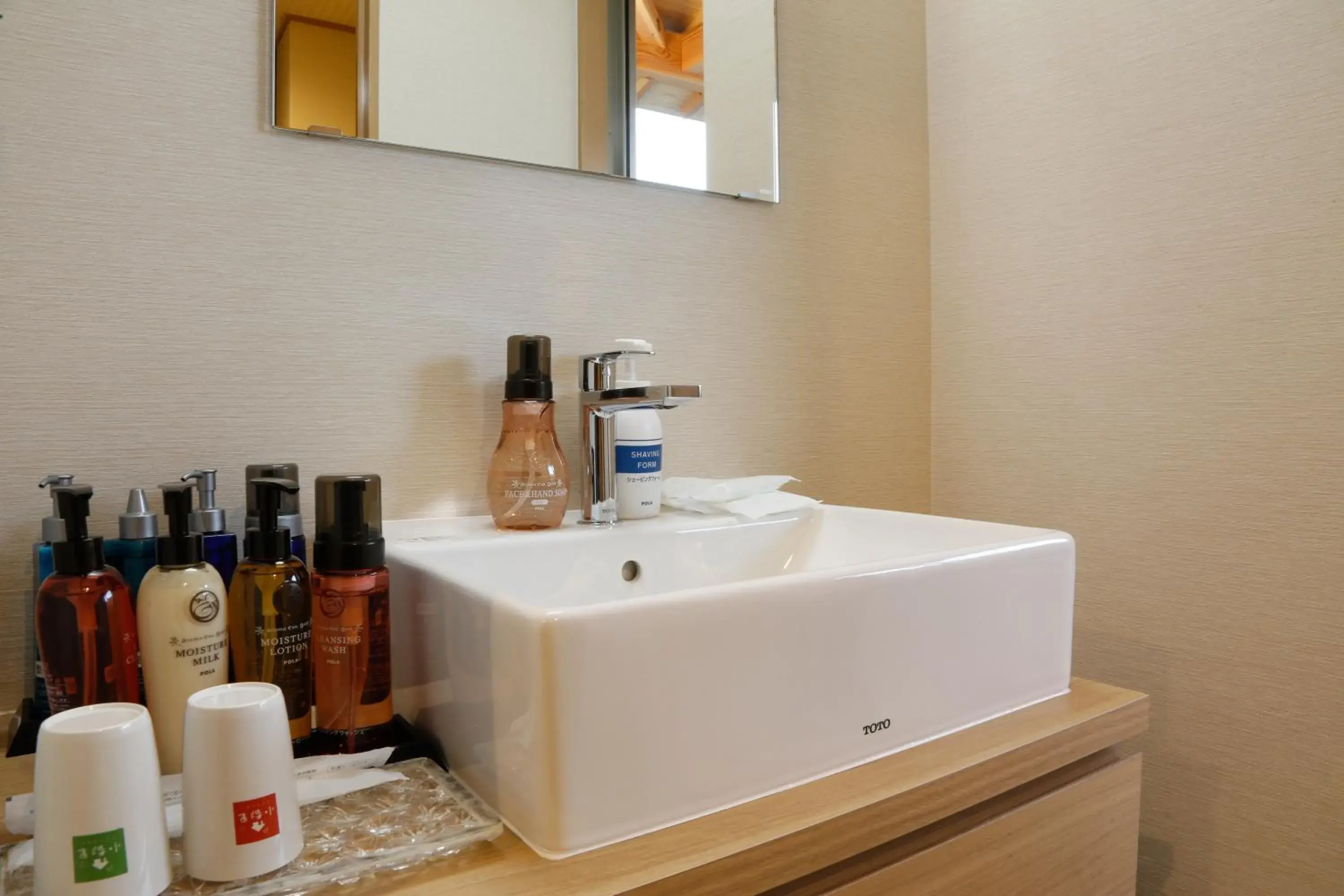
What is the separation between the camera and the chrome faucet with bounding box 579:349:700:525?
845 mm

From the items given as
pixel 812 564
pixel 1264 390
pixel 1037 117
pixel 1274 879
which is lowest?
pixel 1274 879

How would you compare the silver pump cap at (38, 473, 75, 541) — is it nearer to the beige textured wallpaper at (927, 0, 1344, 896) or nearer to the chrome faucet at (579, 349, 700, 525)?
the chrome faucet at (579, 349, 700, 525)

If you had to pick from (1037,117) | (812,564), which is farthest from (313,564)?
(1037,117)

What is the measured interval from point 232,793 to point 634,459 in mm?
497

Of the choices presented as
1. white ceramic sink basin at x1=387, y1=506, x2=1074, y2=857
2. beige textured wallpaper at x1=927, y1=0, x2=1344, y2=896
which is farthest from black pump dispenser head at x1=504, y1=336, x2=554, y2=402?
beige textured wallpaper at x1=927, y1=0, x2=1344, y2=896

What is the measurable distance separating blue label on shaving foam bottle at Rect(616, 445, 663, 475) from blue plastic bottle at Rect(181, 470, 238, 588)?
0.36m

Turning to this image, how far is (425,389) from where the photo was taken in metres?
0.82

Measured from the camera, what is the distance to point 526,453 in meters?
0.80

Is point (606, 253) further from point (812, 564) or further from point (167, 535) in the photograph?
point (167, 535)

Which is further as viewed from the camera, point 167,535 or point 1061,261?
point 1061,261

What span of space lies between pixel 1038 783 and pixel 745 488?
401 mm

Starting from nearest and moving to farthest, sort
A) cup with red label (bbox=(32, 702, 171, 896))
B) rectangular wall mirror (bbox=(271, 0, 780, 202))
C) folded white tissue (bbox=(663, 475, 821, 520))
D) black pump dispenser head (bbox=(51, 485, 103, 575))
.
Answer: cup with red label (bbox=(32, 702, 171, 896))
black pump dispenser head (bbox=(51, 485, 103, 575))
rectangular wall mirror (bbox=(271, 0, 780, 202))
folded white tissue (bbox=(663, 475, 821, 520))

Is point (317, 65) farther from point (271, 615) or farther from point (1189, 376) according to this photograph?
point (1189, 376)

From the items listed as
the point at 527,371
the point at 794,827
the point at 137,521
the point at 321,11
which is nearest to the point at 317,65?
the point at 321,11
